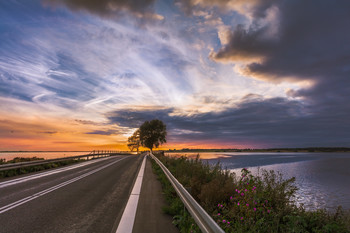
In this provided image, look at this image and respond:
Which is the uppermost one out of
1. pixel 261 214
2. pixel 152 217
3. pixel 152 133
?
pixel 152 133

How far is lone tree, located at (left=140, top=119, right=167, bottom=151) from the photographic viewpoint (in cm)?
6875

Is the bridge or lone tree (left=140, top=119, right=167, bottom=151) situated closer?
the bridge

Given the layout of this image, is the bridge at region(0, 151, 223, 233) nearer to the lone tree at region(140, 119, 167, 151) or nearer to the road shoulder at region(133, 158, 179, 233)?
the road shoulder at region(133, 158, 179, 233)

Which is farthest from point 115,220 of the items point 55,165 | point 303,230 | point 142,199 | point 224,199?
point 55,165

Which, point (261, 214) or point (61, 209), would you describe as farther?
point (61, 209)

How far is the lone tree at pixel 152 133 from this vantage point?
226ft

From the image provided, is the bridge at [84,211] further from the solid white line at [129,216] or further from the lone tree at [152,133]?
the lone tree at [152,133]

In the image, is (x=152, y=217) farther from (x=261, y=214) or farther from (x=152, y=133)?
(x=152, y=133)

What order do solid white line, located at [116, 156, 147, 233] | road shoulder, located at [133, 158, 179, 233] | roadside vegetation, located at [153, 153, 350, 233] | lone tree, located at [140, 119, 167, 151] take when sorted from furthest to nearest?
lone tree, located at [140, 119, 167, 151] → road shoulder, located at [133, 158, 179, 233] → solid white line, located at [116, 156, 147, 233] → roadside vegetation, located at [153, 153, 350, 233]

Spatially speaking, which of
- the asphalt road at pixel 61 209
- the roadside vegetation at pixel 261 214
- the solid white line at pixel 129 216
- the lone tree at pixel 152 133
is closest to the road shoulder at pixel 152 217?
the solid white line at pixel 129 216

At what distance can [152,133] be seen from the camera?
6881 centimetres

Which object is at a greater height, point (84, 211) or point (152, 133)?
point (152, 133)

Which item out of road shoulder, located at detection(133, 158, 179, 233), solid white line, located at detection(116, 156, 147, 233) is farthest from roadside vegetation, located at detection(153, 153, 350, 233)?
solid white line, located at detection(116, 156, 147, 233)

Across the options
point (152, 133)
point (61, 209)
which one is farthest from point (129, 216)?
point (152, 133)
